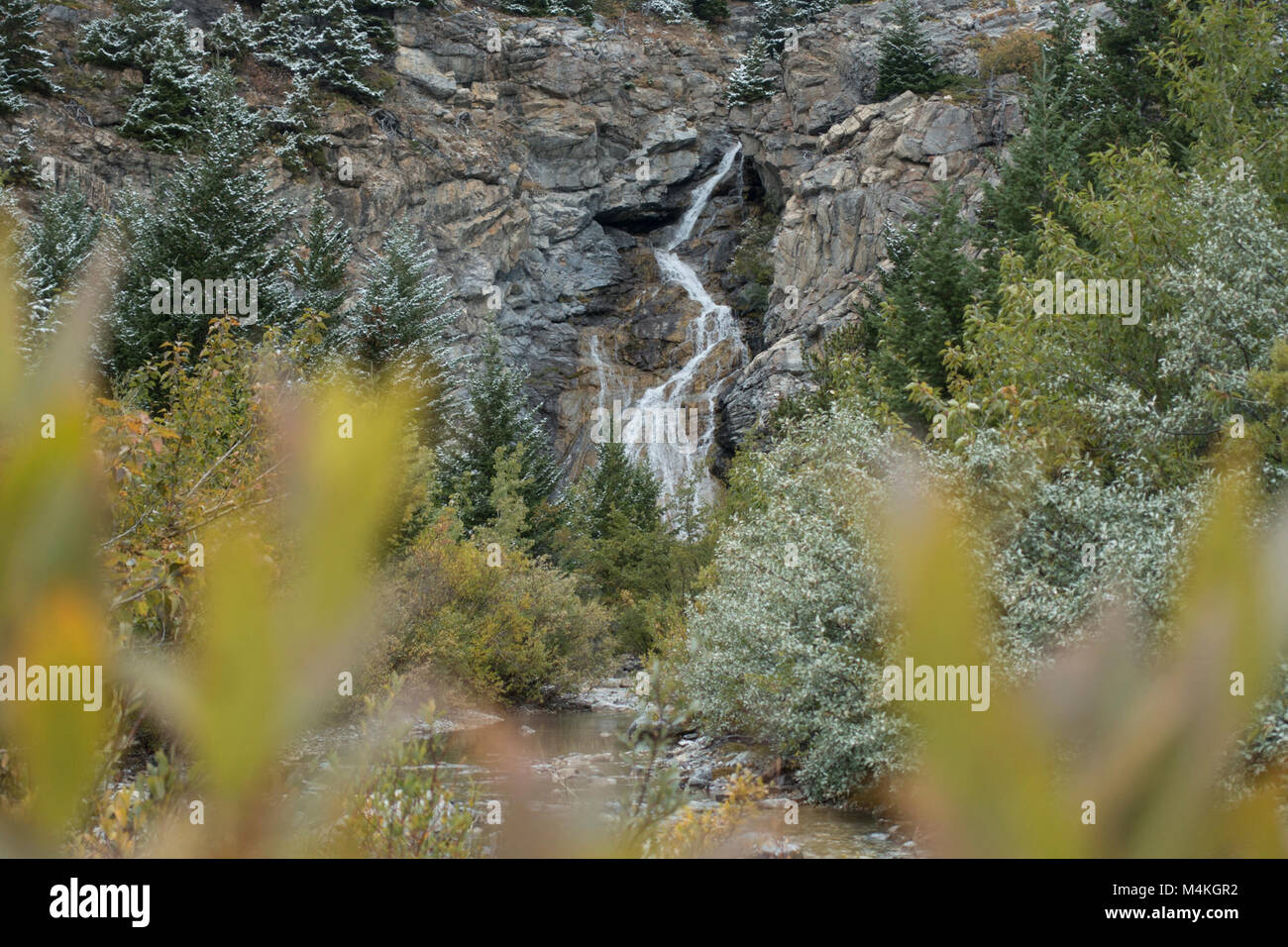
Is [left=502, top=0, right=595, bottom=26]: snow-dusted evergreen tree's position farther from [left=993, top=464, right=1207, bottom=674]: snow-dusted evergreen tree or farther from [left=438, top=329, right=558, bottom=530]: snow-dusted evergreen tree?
[left=993, top=464, right=1207, bottom=674]: snow-dusted evergreen tree

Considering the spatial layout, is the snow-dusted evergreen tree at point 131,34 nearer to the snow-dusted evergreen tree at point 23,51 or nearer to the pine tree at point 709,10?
the snow-dusted evergreen tree at point 23,51

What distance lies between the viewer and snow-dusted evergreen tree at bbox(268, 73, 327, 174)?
4006 centimetres

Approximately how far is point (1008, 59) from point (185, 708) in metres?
48.6

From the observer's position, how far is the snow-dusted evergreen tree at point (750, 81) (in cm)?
5228

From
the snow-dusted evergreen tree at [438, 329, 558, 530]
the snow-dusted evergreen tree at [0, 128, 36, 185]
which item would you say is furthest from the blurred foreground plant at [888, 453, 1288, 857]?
the snow-dusted evergreen tree at [0, 128, 36, 185]

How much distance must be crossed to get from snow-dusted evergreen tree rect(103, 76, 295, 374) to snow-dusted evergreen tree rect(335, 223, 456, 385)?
2.42 m

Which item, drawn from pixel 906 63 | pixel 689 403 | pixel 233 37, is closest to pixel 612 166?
pixel 906 63

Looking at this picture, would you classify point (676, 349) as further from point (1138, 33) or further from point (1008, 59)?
point (1138, 33)

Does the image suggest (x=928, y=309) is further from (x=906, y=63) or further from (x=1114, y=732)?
(x=906, y=63)

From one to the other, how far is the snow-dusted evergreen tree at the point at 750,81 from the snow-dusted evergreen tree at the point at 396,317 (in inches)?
1198

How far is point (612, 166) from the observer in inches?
2115

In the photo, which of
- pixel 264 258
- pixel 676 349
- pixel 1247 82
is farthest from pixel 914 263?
pixel 676 349

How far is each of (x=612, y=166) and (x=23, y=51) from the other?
92.6ft

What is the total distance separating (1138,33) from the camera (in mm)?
28188
